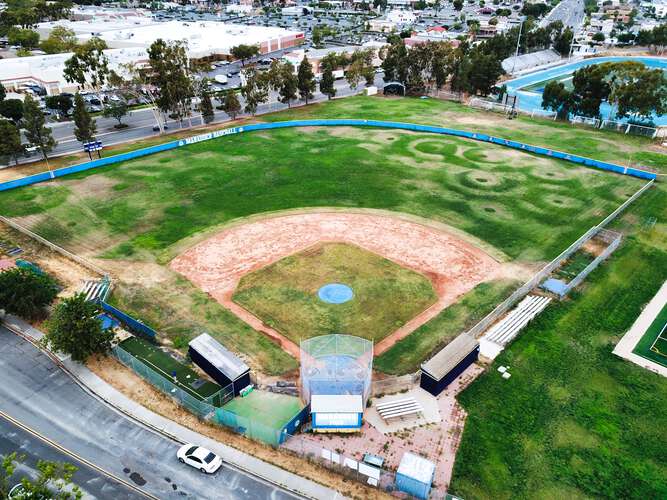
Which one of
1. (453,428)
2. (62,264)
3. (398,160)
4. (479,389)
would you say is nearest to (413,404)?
(453,428)

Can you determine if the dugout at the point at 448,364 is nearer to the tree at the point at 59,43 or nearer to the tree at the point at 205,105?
the tree at the point at 205,105

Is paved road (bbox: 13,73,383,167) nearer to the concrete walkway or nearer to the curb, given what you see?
the curb

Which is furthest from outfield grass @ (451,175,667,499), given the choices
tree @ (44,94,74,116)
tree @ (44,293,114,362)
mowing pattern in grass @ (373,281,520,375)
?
tree @ (44,94,74,116)

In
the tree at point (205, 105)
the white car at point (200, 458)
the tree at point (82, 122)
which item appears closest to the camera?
the white car at point (200, 458)

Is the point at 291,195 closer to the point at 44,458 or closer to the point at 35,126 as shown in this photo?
the point at 35,126

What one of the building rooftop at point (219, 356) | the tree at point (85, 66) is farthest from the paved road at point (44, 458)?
the tree at point (85, 66)

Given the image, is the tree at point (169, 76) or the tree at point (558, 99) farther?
the tree at point (558, 99)
